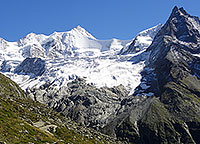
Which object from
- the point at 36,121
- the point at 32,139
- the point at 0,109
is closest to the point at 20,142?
the point at 32,139

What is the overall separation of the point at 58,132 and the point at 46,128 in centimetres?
642

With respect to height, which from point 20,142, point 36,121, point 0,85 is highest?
point 0,85

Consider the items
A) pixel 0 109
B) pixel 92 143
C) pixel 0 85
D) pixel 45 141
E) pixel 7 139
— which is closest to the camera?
pixel 7 139

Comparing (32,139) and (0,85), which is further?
(0,85)

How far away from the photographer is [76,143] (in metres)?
Answer: 106

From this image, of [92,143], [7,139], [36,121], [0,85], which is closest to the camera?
[7,139]

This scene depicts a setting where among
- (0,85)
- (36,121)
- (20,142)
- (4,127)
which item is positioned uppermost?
(0,85)

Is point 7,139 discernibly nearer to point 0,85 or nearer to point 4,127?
point 4,127

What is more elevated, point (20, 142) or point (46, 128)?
point (46, 128)

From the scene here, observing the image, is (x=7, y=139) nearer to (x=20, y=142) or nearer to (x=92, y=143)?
(x=20, y=142)

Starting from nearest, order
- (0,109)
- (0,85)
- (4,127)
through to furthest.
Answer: (4,127) < (0,109) < (0,85)

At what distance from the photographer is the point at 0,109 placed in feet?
298

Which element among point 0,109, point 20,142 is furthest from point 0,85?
point 20,142

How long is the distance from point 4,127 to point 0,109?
91.1 feet
